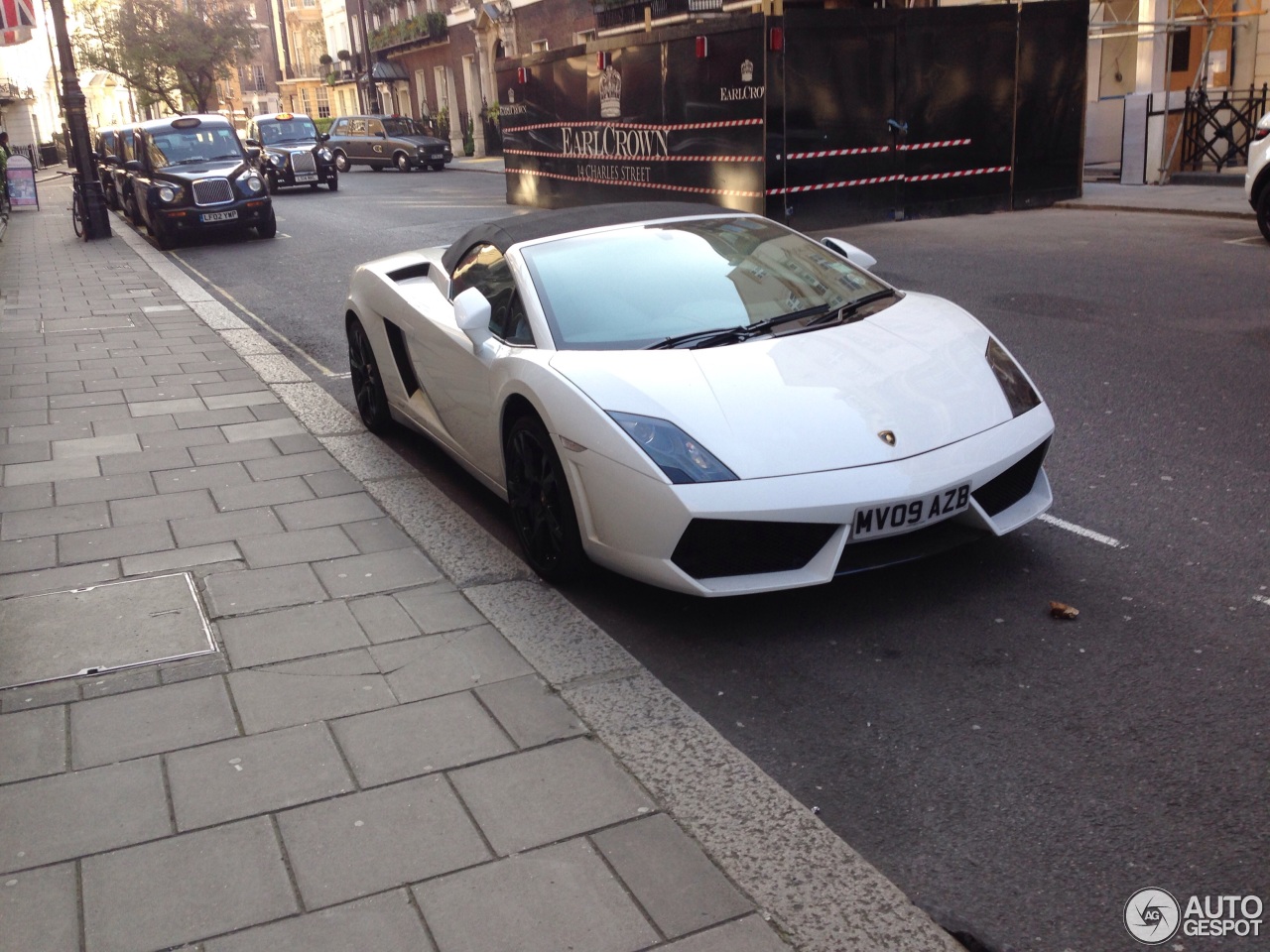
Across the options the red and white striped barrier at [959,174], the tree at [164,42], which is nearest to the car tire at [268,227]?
the red and white striped barrier at [959,174]

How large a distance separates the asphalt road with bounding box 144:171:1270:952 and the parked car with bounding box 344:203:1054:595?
0.28 meters

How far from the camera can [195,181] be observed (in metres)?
19.1

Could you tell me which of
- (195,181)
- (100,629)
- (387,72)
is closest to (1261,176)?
(100,629)

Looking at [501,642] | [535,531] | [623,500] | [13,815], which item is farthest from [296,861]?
[535,531]

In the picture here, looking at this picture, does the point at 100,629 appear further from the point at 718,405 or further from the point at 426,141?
the point at 426,141

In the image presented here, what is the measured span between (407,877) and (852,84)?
1486cm

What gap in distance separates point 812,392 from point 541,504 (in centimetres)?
113

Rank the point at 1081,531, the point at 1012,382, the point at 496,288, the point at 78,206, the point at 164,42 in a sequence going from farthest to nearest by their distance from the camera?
the point at 164,42, the point at 78,206, the point at 496,288, the point at 1081,531, the point at 1012,382

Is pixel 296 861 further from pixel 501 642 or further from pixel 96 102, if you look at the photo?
pixel 96 102

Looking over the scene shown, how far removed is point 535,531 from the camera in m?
4.75

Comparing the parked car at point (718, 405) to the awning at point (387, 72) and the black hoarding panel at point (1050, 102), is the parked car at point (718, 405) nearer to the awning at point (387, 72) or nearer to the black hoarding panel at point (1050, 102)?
the black hoarding panel at point (1050, 102)

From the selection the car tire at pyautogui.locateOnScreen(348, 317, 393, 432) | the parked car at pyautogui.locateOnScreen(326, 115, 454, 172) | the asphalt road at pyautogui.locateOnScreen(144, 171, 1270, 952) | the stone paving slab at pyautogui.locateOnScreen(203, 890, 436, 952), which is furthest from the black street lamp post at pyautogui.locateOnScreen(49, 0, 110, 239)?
the stone paving slab at pyautogui.locateOnScreen(203, 890, 436, 952)

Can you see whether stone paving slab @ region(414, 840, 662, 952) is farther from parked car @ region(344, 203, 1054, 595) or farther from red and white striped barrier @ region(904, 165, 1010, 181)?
red and white striped barrier @ region(904, 165, 1010, 181)

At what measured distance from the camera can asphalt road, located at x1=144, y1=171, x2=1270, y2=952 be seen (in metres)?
2.88
